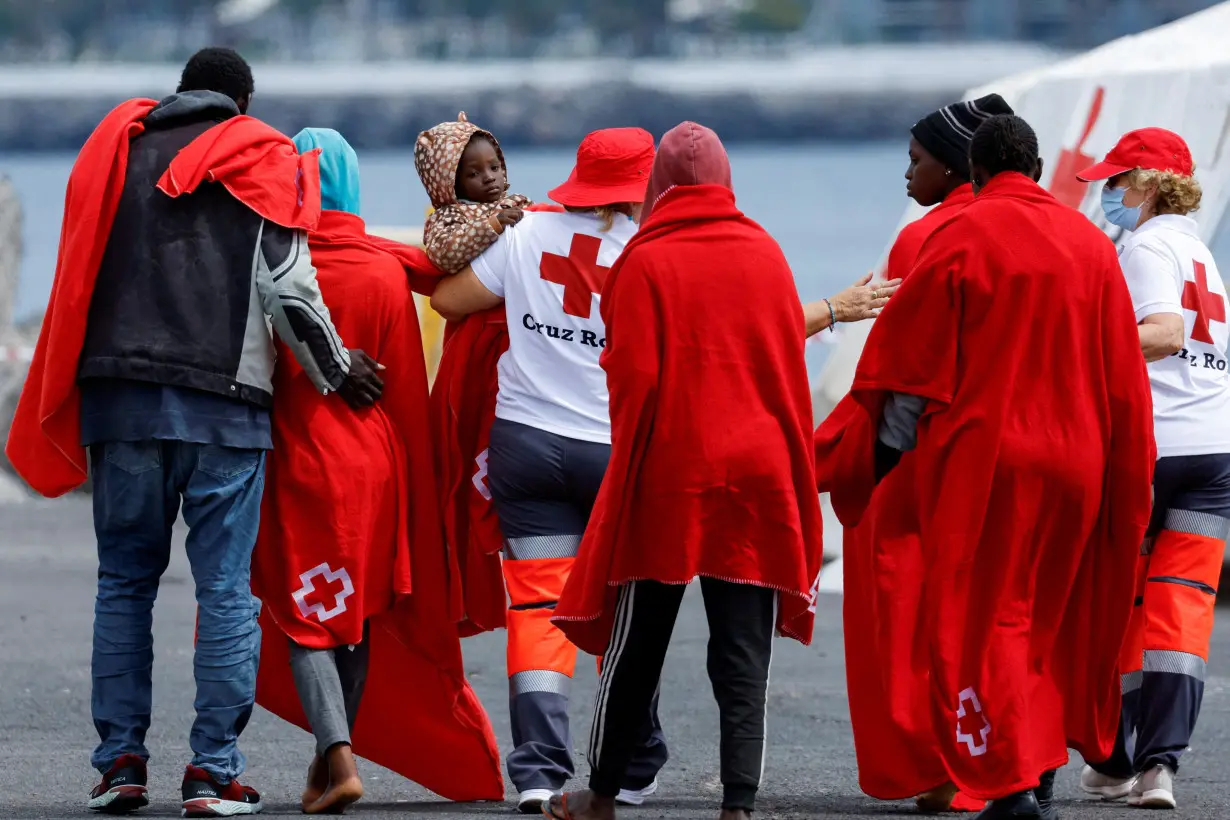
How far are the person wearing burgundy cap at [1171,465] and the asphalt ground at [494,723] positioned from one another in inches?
7.8

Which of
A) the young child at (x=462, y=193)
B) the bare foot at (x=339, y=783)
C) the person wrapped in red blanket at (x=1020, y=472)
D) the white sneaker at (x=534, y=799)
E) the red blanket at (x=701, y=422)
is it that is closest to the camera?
the red blanket at (x=701, y=422)

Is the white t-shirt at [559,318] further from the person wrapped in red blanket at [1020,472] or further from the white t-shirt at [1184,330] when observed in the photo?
the white t-shirt at [1184,330]

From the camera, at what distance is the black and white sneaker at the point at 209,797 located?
192 inches

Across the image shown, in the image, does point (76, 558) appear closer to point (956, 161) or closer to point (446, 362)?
point (446, 362)

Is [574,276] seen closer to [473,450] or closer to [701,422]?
[473,450]

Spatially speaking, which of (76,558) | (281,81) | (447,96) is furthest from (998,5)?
(76,558)

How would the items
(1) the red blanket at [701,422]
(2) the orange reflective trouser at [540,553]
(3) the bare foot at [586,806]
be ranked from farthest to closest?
1. (2) the orange reflective trouser at [540,553]
2. (3) the bare foot at [586,806]
3. (1) the red blanket at [701,422]

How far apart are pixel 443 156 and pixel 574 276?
0.44 m

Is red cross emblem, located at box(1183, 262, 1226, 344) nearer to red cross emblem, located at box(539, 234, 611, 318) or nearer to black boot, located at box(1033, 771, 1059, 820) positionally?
black boot, located at box(1033, 771, 1059, 820)

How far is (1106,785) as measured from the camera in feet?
18.4

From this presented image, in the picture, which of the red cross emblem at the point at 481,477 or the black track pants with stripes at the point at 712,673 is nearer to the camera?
the black track pants with stripes at the point at 712,673

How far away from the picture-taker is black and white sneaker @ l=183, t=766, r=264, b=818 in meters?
4.88

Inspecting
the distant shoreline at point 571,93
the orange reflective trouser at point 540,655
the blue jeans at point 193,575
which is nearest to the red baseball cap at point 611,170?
the orange reflective trouser at point 540,655

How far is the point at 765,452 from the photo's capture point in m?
4.51
